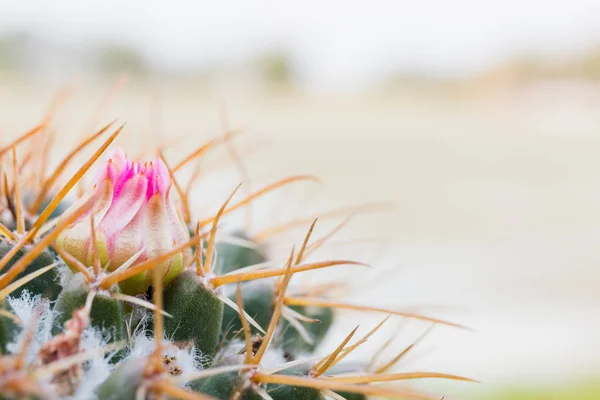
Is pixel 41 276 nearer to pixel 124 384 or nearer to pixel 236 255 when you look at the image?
pixel 124 384

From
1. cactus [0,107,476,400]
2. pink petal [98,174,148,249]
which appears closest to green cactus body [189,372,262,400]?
cactus [0,107,476,400]

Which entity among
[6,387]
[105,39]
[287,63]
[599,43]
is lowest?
[6,387]

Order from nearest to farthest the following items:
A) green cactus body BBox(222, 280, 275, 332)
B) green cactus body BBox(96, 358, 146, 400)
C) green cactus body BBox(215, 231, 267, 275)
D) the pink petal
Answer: green cactus body BBox(96, 358, 146, 400) → the pink petal → green cactus body BBox(222, 280, 275, 332) → green cactus body BBox(215, 231, 267, 275)

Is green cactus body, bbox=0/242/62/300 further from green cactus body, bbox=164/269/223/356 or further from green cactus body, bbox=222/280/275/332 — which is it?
green cactus body, bbox=222/280/275/332

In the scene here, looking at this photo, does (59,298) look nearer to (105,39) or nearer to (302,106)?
(302,106)

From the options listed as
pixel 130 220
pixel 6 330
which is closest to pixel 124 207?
pixel 130 220

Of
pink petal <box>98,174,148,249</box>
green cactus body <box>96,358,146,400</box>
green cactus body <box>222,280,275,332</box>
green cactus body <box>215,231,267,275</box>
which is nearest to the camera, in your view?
green cactus body <box>96,358,146,400</box>

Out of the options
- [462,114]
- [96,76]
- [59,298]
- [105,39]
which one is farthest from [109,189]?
[105,39]

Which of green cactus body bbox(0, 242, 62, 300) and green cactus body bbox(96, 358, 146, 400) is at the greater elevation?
green cactus body bbox(0, 242, 62, 300)
